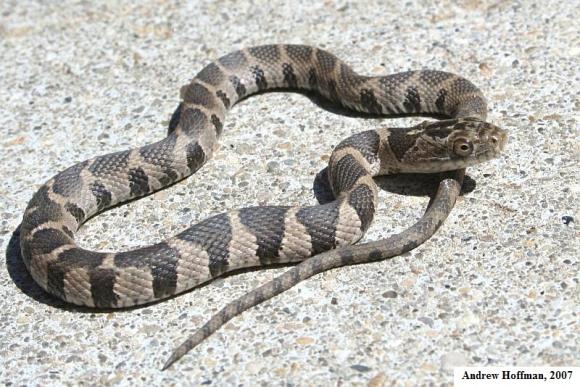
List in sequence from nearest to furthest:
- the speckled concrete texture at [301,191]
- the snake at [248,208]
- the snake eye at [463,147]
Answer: the speckled concrete texture at [301,191] → the snake at [248,208] → the snake eye at [463,147]

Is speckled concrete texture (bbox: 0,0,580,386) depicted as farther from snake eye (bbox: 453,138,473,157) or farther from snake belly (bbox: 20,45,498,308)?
snake eye (bbox: 453,138,473,157)

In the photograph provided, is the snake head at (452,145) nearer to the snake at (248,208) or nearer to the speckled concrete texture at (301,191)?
the snake at (248,208)

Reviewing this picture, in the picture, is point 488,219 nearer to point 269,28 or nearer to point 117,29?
point 269,28

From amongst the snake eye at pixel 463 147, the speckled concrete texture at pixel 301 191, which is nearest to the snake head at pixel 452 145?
the snake eye at pixel 463 147

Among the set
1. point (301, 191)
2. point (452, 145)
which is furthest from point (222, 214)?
point (452, 145)

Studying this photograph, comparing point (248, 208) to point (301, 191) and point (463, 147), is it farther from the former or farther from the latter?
point (463, 147)

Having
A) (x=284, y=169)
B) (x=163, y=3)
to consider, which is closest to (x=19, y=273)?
(x=284, y=169)

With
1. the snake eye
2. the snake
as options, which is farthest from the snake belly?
the snake eye
